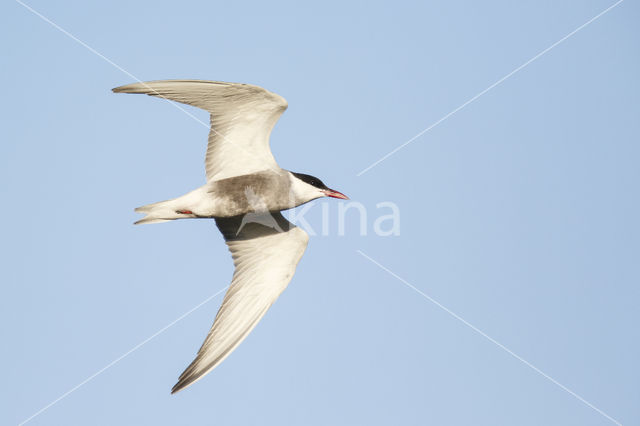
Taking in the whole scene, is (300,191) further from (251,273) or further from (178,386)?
(178,386)

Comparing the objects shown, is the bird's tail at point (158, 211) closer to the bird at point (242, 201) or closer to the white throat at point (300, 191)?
the bird at point (242, 201)

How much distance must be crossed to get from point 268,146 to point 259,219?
0.99 meters

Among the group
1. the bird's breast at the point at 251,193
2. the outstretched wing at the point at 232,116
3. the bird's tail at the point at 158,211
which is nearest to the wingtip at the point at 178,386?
the bird's tail at the point at 158,211

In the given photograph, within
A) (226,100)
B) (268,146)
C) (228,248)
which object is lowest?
(228,248)

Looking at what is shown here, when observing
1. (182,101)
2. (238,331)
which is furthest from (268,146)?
(238,331)

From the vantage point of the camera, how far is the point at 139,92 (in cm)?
854

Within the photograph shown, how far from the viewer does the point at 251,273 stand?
32.0ft

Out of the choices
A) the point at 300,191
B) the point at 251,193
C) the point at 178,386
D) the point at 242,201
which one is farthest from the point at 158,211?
the point at 178,386

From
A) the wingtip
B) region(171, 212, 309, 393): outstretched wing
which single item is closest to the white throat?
region(171, 212, 309, 393): outstretched wing

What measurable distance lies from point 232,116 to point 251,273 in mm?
2013

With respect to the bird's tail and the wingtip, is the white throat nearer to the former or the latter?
the bird's tail

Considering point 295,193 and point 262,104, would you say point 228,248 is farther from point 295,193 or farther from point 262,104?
point 262,104

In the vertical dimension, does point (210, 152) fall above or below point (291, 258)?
above

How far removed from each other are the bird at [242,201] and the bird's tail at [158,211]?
0.01 metres
